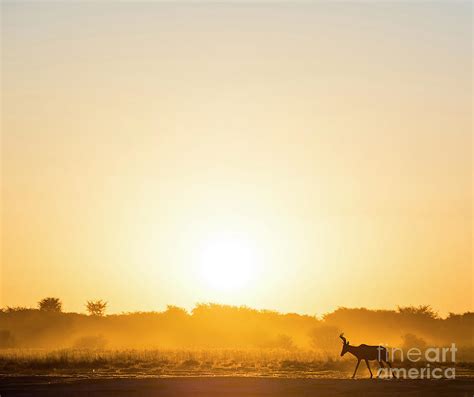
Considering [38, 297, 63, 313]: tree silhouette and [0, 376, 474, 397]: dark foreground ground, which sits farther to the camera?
[38, 297, 63, 313]: tree silhouette

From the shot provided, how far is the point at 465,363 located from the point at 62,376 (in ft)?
79.2

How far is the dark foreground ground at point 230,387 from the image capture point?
32.4m

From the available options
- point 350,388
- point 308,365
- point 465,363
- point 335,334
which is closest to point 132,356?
point 308,365

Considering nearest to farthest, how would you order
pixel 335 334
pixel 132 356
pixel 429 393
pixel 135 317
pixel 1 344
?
pixel 429 393, pixel 132 356, pixel 1 344, pixel 335 334, pixel 135 317

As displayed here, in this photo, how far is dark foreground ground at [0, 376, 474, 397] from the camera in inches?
1275

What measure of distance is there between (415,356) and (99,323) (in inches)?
2420

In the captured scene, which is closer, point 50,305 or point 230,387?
point 230,387

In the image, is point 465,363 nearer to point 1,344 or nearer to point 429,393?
point 429,393

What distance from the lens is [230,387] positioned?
1358 inches

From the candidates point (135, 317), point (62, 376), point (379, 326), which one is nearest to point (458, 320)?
point (379, 326)

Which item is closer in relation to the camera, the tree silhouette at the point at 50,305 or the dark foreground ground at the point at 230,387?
the dark foreground ground at the point at 230,387

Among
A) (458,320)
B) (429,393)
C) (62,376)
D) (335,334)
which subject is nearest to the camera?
(429,393)

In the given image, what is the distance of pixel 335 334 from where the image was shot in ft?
334

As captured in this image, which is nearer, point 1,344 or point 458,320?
point 1,344
